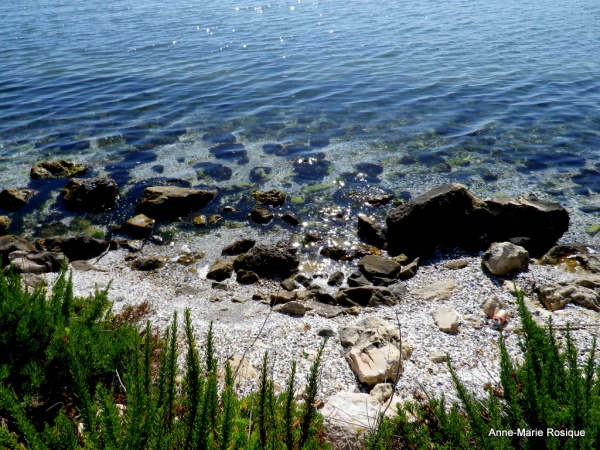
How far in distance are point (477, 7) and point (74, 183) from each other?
3370cm

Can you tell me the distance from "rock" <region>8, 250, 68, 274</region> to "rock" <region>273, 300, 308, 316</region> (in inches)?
167

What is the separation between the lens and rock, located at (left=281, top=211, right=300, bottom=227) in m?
10.6

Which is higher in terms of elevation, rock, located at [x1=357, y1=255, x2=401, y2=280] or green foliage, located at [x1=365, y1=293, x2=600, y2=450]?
green foliage, located at [x1=365, y1=293, x2=600, y2=450]

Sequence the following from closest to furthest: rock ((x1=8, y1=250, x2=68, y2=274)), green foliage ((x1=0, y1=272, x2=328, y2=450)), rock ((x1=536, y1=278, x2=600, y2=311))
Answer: green foliage ((x1=0, y1=272, x2=328, y2=450)) < rock ((x1=536, y1=278, x2=600, y2=311)) < rock ((x1=8, y1=250, x2=68, y2=274))

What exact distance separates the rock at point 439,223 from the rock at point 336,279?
143 cm

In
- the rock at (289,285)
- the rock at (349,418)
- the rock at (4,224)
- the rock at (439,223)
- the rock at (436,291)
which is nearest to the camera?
the rock at (349,418)

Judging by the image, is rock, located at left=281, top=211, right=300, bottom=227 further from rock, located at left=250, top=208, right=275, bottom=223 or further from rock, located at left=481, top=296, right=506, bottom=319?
rock, located at left=481, top=296, right=506, bottom=319

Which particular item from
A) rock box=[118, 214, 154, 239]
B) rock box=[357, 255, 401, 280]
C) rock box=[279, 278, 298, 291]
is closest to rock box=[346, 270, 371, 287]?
rock box=[357, 255, 401, 280]

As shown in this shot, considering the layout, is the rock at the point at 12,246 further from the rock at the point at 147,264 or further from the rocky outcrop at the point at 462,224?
the rocky outcrop at the point at 462,224

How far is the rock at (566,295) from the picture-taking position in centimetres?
698

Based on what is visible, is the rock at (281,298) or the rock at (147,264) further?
the rock at (147,264)

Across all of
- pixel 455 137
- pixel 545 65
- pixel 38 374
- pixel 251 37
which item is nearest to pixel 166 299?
pixel 38 374

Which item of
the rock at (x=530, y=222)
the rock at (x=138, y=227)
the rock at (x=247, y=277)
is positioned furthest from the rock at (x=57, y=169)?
the rock at (x=530, y=222)

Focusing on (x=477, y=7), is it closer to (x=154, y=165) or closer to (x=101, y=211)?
(x=154, y=165)
